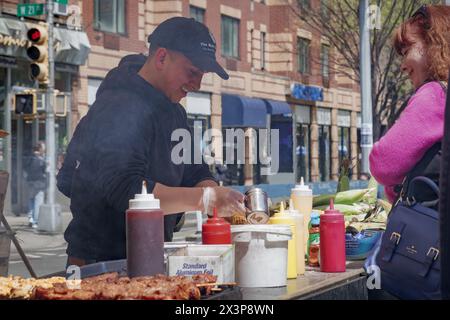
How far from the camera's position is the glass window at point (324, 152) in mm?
4156

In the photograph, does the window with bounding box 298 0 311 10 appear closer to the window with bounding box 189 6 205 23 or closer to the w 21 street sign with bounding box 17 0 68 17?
the window with bounding box 189 6 205 23

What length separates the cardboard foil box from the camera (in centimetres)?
280

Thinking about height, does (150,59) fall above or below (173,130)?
above

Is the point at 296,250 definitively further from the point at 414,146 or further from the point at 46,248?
the point at 46,248

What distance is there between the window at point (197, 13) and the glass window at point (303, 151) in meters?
0.71

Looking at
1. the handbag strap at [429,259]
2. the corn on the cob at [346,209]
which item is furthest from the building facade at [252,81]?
the handbag strap at [429,259]

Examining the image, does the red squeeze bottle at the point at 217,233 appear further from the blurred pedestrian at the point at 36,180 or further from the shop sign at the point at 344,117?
the shop sign at the point at 344,117

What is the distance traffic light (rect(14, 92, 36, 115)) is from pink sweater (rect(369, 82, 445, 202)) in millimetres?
1282

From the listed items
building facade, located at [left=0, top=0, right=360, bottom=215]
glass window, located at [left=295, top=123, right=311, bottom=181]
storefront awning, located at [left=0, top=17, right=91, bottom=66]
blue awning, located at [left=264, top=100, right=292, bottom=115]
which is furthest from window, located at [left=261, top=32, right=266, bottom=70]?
storefront awning, located at [left=0, top=17, right=91, bottom=66]

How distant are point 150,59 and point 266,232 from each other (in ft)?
2.75

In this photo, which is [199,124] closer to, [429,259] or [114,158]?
[114,158]

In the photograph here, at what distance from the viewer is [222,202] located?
11.2ft
